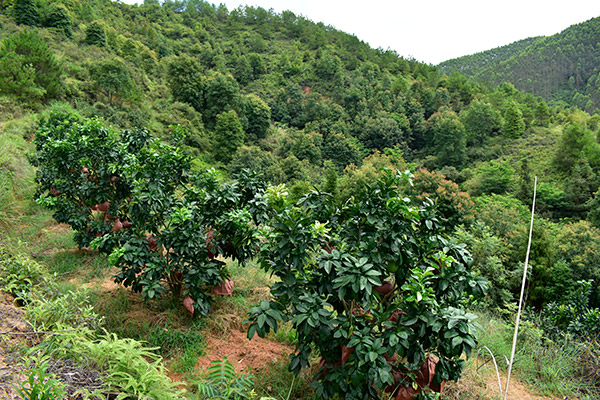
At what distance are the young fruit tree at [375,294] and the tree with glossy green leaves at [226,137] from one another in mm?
22803

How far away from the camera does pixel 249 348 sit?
3410mm

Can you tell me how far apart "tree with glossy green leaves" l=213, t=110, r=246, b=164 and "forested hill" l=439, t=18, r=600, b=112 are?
53.1 m

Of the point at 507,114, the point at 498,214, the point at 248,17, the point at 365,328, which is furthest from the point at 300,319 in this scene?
the point at 248,17

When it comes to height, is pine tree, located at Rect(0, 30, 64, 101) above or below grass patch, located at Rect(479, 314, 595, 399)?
above

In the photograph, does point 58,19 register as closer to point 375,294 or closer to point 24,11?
point 24,11

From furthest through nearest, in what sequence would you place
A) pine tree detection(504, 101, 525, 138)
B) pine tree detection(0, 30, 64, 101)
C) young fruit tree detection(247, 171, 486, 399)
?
pine tree detection(504, 101, 525, 138), pine tree detection(0, 30, 64, 101), young fruit tree detection(247, 171, 486, 399)

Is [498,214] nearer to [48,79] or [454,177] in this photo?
[454,177]

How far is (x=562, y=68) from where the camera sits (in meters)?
62.9

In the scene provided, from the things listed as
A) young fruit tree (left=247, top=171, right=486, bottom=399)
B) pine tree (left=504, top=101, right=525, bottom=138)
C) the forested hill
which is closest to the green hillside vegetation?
young fruit tree (left=247, top=171, right=486, bottom=399)

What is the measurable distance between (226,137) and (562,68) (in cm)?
7054

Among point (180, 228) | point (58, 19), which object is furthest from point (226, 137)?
point (180, 228)

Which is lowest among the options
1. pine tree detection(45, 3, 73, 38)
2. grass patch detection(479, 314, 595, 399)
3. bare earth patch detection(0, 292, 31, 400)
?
grass patch detection(479, 314, 595, 399)

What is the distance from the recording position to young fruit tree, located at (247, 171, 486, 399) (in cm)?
211

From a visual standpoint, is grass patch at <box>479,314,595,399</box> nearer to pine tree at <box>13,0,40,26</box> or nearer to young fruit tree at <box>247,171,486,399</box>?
young fruit tree at <box>247,171,486,399</box>
